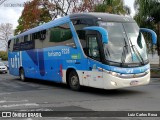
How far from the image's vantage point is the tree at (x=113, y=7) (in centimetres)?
3584

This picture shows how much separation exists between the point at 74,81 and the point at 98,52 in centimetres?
266

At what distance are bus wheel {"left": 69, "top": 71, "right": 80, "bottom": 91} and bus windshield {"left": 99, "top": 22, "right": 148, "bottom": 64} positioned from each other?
2.74 meters

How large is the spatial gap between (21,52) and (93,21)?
1019 centimetres

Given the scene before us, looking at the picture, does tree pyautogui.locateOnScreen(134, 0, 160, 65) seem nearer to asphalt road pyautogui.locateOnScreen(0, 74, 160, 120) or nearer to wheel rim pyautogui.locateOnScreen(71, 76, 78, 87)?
wheel rim pyautogui.locateOnScreen(71, 76, 78, 87)

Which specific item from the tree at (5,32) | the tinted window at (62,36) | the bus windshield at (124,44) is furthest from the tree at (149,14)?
the tree at (5,32)

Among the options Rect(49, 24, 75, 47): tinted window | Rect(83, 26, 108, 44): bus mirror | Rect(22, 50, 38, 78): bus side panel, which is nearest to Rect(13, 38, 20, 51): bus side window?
Rect(22, 50, 38, 78): bus side panel

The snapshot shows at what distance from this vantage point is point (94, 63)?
1393cm

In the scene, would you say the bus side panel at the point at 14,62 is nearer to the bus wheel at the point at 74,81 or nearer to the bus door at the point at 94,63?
the bus wheel at the point at 74,81

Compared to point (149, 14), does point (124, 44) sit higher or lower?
lower

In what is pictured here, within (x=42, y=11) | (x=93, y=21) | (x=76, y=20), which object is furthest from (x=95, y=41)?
(x=42, y=11)

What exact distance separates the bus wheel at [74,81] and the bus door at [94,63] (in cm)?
125

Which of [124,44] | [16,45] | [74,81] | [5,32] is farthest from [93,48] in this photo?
[5,32]

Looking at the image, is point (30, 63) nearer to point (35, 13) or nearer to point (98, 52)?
point (98, 52)

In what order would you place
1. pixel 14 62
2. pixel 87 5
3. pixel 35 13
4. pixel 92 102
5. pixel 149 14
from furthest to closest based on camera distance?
pixel 35 13, pixel 87 5, pixel 149 14, pixel 14 62, pixel 92 102
